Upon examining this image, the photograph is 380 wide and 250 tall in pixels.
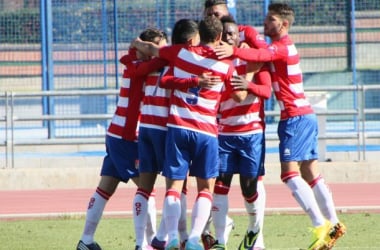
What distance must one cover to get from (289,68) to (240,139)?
0.84 metres

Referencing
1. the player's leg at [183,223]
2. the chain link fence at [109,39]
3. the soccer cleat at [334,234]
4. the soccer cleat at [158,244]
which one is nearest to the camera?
the soccer cleat at [158,244]

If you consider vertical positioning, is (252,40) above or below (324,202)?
above

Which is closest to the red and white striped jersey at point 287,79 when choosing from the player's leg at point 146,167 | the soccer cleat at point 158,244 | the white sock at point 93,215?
the player's leg at point 146,167

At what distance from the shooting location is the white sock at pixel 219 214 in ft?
35.3

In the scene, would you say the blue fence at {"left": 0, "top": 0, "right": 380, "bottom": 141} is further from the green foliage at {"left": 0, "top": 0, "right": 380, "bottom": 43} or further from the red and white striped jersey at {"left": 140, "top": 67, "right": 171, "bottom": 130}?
the red and white striped jersey at {"left": 140, "top": 67, "right": 171, "bottom": 130}

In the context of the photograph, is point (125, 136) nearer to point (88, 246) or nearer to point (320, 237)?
point (88, 246)

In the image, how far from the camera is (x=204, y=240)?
11.3m

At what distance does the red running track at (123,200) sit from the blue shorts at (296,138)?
3.22m

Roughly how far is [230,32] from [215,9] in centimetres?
57

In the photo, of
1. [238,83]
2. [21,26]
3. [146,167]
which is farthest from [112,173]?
[21,26]

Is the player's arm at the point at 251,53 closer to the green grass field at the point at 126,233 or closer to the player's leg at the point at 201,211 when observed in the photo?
the player's leg at the point at 201,211

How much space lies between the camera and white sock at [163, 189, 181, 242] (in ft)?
33.5

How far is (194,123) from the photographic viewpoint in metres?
10.2

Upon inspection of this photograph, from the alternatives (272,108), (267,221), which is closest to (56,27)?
(272,108)
